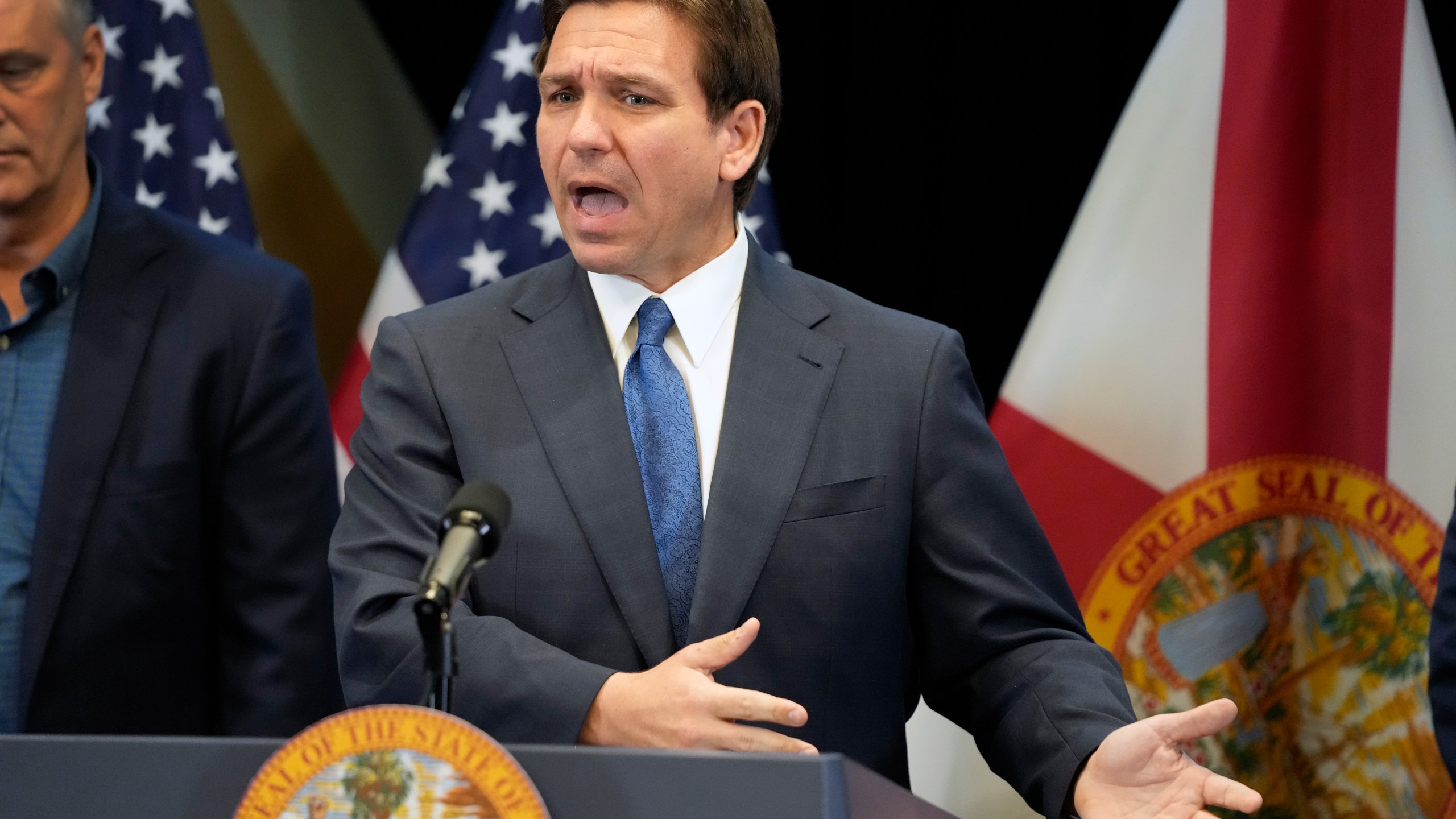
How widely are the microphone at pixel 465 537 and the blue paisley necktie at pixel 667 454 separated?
Result: 558 mm

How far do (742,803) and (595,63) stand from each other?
99 centimetres

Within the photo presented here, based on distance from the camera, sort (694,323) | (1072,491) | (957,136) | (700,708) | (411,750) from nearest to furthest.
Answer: (411,750), (700,708), (694,323), (1072,491), (957,136)

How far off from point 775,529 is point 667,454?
0.51 feet

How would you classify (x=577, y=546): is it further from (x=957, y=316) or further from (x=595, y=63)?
(x=957, y=316)

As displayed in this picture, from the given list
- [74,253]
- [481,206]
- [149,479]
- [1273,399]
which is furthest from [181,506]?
[1273,399]

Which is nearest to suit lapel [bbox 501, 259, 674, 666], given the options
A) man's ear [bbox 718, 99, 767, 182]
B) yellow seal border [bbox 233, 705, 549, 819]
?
man's ear [bbox 718, 99, 767, 182]

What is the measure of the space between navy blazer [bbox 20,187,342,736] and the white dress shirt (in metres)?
0.69

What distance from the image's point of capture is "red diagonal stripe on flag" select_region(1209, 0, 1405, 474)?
8.30 ft

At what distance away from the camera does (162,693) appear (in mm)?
2320

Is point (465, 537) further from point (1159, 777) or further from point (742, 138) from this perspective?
point (742, 138)

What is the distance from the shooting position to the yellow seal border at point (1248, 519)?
2.51 m

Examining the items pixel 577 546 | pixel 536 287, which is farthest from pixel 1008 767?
pixel 536 287

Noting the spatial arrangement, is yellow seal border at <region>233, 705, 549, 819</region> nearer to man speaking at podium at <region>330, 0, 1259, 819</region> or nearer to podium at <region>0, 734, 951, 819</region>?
podium at <region>0, 734, 951, 819</region>

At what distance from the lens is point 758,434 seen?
1841 millimetres
